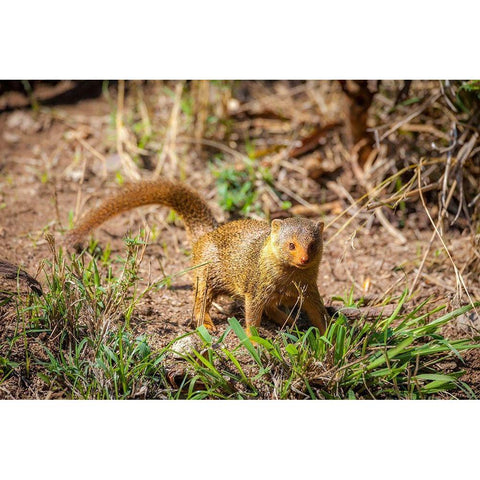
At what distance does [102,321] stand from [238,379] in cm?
68

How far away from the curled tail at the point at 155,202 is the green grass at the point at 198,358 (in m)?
0.51

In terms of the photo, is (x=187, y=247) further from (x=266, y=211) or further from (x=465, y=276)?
(x=465, y=276)

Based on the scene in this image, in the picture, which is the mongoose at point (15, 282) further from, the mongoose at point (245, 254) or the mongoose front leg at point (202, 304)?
the mongoose front leg at point (202, 304)

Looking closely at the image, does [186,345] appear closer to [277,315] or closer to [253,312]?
[253,312]

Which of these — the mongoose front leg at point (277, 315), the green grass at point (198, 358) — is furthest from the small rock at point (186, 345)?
the mongoose front leg at point (277, 315)

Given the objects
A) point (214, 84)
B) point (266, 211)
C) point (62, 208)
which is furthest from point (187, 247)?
point (214, 84)

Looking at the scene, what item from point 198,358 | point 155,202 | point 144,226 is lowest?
point 198,358

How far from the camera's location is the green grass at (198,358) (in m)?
2.84

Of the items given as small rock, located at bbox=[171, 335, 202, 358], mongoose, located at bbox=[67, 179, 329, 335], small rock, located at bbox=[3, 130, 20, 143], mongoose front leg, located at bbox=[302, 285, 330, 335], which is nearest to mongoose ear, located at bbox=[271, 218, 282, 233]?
mongoose, located at bbox=[67, 179, 329, 335]

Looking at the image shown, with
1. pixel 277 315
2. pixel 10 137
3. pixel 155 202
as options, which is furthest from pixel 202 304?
pixel 10 137

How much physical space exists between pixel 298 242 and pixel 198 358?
2.33 ft

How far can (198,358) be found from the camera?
2.96 meters

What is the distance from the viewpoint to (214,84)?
5.29m

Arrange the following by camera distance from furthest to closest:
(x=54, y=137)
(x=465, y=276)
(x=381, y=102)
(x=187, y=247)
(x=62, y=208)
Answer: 1. (x=54, y=137)
2. (x=381, y=102)
3. (x=62, y=208)
4. (x=187, y=247)
5. (x=465, y=276)
